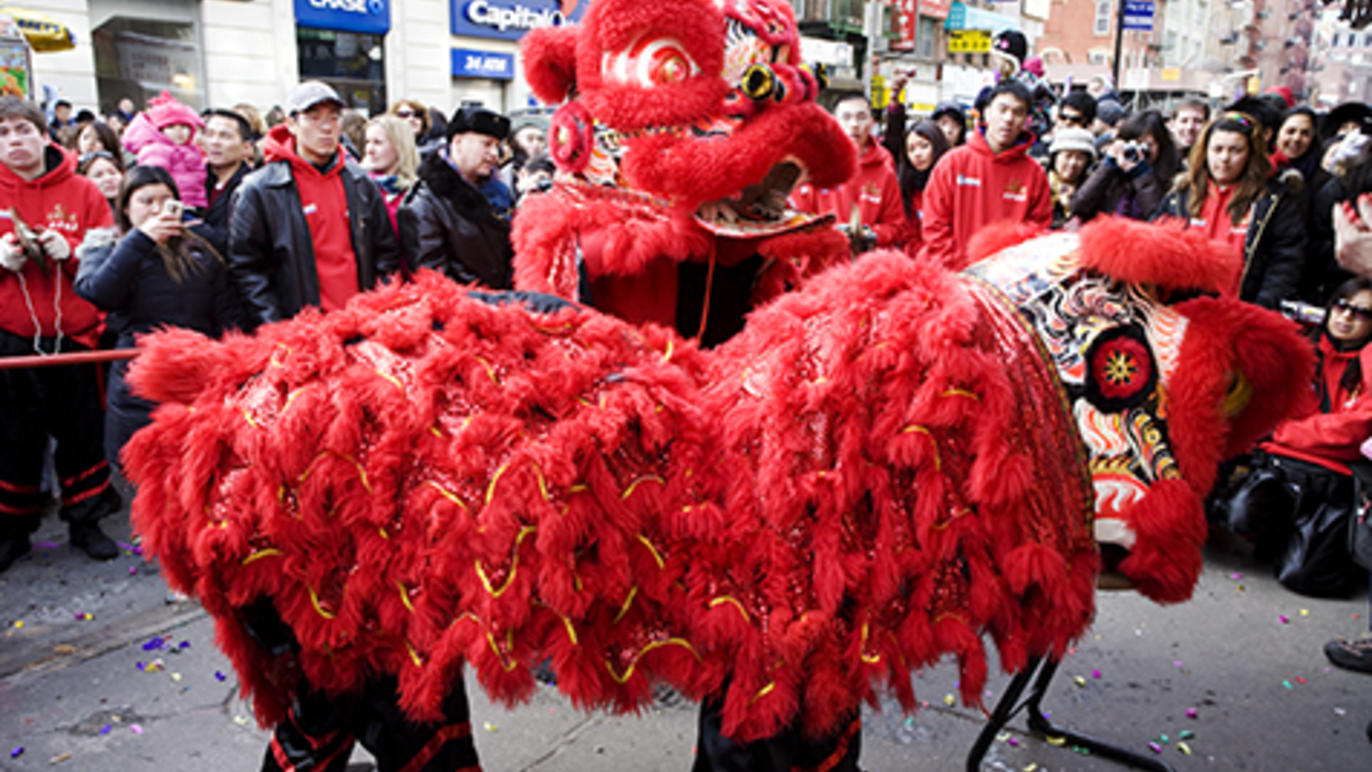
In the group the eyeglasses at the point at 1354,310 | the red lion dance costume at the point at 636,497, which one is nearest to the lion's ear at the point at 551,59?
the red lion dance costume at the point at 636,497

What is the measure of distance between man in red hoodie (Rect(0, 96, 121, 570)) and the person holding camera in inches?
204

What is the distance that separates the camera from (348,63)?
1614cm

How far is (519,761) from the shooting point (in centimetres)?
270

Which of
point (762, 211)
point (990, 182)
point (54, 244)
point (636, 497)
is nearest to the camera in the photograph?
point (636, 497)

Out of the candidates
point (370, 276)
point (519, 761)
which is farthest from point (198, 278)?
point (519, 761)

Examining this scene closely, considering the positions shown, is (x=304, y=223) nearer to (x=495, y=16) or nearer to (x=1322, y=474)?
(x=1322, y=474)

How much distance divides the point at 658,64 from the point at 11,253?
334 centimetres

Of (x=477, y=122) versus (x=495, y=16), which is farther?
(x=495, y=16)

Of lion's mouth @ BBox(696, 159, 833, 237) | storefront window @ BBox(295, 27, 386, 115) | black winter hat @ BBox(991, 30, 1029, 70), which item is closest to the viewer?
lion's mouth @ BBox(696, 159, 833, 237)

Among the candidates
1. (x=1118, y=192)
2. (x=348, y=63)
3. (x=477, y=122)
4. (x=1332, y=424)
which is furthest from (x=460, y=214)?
(x=348, y=63)

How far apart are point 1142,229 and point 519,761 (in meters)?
2.19

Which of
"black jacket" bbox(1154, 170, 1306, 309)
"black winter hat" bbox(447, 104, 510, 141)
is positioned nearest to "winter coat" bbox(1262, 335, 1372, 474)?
"black jacket" bbox(1154, 170, 1306, 309)

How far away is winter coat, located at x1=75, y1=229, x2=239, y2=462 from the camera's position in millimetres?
3695

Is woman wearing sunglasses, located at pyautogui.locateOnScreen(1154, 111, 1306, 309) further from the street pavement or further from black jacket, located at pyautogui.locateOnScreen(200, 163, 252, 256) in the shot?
black jacket, located at pyautogui.locateOnScreen(200, 163, 252, 256)
